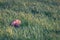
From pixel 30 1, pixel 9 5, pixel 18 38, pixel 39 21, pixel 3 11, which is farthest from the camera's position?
pixel 30 1

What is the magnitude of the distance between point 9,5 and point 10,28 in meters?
2.00

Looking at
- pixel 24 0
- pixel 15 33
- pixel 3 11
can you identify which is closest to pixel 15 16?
pixel 3 11

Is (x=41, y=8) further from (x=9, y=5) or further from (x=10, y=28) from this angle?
(x=10, y=28)

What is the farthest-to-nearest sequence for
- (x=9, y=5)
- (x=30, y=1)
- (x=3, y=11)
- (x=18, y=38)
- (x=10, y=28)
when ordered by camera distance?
1. (x=30, y=1)
2. (x=9, y=5)
3. (x=3, y=11)
4. (x=10, y=28)
5. (x=18, y=38)

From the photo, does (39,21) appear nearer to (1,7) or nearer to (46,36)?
(46,36)

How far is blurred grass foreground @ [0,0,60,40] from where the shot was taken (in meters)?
6.83

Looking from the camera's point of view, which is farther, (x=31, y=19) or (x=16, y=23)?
(x=31, y=19)

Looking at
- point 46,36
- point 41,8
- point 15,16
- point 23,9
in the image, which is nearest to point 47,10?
point 41,8

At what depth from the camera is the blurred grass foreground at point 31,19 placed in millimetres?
6830

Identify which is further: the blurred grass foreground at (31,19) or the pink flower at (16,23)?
the pink flower at (16,23)

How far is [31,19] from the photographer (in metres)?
7.70

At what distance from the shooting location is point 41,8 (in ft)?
29.2

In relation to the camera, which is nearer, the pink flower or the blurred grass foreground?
the blurred grass foreground

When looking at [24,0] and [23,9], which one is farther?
[24,0]
